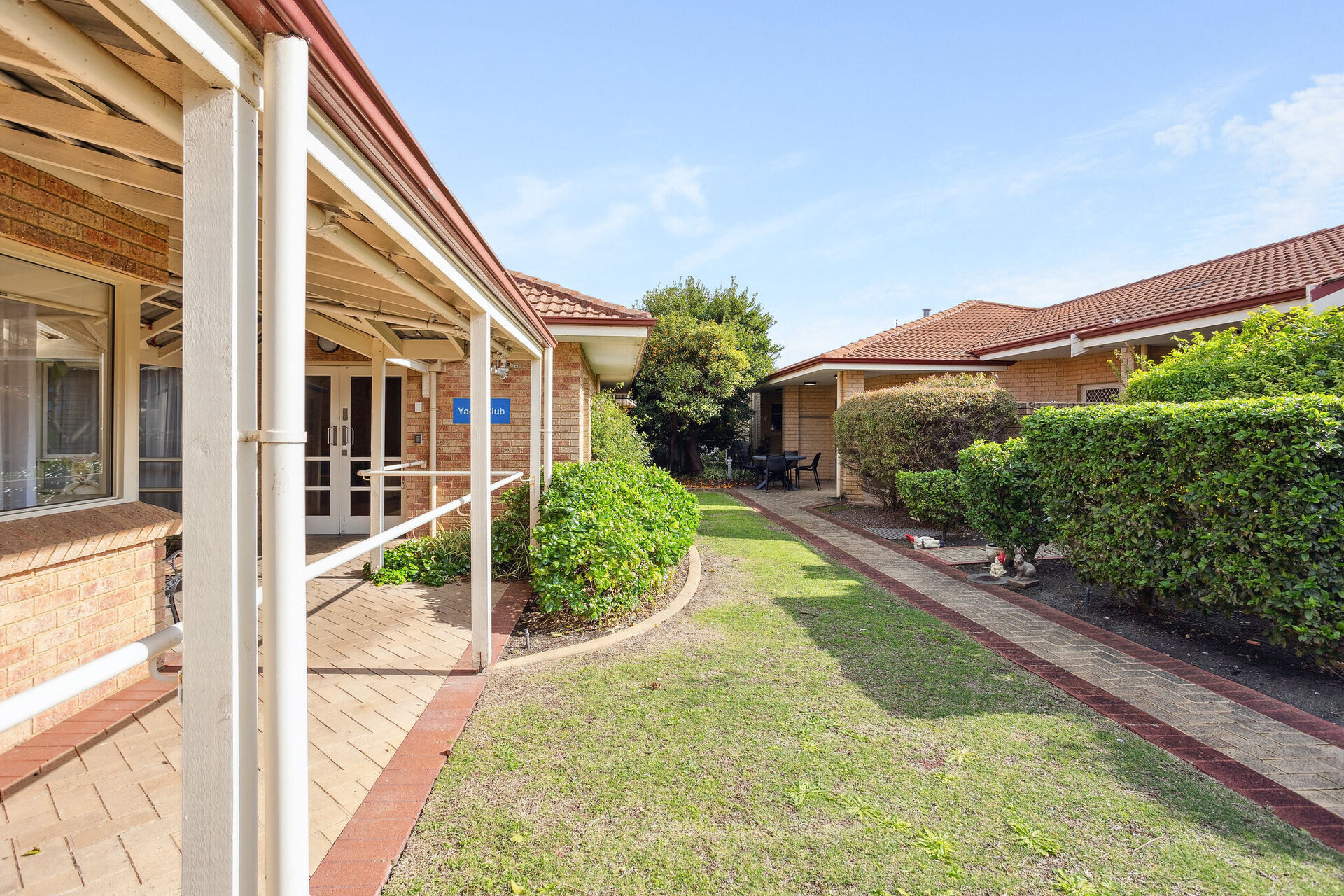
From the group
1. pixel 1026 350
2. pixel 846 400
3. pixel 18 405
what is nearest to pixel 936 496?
pixel 846 400

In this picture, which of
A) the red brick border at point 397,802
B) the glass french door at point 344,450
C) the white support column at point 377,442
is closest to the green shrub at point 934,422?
the glass french door at point 344,450

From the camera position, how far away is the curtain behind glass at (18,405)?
312cm

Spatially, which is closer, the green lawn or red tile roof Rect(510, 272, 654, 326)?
the green lawn

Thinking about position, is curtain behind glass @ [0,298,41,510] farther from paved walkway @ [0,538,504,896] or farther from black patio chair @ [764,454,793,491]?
black patio chair @ [764,454,793,491]

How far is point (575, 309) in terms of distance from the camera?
780 cm

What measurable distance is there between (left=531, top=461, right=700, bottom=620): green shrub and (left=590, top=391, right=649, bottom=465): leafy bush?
14.0 feet

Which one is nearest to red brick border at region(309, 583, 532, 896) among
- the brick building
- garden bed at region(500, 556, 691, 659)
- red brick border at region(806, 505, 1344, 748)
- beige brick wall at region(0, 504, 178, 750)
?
garden bed at region(500, 556, 691, 659)

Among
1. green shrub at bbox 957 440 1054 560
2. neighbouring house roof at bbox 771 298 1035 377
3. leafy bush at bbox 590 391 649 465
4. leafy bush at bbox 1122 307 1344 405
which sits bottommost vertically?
green shrub at bbox 957 440 1054 560

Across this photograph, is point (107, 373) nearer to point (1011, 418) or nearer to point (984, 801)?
point (984, 801)

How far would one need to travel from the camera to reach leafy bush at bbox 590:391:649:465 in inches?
443

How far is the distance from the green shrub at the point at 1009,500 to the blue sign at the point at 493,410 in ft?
18.3

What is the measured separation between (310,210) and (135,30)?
1.12m

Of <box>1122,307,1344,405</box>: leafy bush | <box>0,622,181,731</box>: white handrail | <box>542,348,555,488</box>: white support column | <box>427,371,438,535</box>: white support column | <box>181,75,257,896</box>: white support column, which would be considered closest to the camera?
<box>0,622,181,731</box>: white handrail

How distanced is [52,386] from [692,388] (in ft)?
56.5
